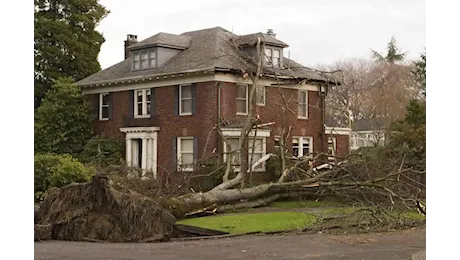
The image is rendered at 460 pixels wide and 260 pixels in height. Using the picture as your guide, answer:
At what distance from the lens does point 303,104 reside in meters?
25.7

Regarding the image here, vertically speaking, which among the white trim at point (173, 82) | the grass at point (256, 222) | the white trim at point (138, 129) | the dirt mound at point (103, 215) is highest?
the white trim at point (173, 82)

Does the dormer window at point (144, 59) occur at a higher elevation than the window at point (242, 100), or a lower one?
higher

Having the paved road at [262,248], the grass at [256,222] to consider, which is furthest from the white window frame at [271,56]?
the paved road at [262,248]

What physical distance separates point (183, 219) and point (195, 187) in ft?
17.2

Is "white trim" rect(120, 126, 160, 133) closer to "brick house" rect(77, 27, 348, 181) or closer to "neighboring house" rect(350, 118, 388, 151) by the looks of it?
"brick house" rect(77, 27, 348, 181)

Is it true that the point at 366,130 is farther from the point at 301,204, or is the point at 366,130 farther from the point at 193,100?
the point at 301,204

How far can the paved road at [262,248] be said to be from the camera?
31.3ft

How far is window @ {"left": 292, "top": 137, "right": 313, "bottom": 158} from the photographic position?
25703mm

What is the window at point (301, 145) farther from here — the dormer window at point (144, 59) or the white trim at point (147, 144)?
the dormer window at point (144, 59)

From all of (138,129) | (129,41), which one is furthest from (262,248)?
(129,41)

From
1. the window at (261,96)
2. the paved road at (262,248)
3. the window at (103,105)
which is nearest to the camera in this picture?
the paved road at (262,248)

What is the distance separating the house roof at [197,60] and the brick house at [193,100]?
0.05m

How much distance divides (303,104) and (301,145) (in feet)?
6.00
